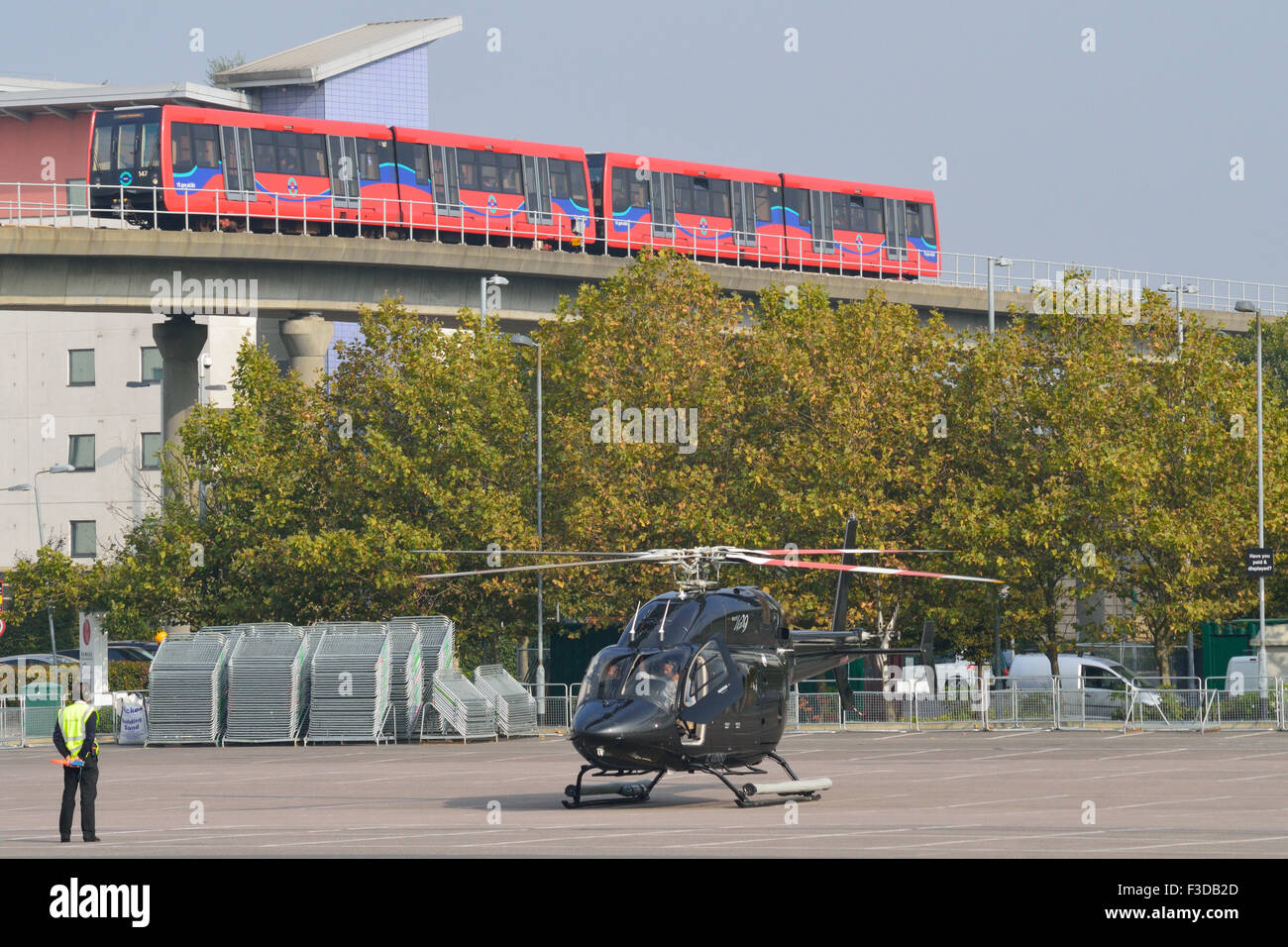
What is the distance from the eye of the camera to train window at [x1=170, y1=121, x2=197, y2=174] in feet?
161

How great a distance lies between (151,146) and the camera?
162 ft

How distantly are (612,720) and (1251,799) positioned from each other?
8.86 meters

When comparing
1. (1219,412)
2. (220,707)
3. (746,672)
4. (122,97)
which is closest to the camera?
(746,672)

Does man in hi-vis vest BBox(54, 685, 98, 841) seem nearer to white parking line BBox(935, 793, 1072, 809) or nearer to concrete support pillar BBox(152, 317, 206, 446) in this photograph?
white parking line BBox(935, 793, 1072, 809)

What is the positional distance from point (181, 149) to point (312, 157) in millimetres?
4011

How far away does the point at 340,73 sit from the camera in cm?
9756

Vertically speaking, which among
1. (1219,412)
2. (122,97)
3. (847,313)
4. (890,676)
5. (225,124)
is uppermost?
(122,97)

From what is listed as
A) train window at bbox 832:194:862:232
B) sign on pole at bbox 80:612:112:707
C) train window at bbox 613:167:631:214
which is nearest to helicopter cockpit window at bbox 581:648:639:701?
sign on pole at bbox 80:612:112:707

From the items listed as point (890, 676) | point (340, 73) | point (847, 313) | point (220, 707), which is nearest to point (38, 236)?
point (220, 707)

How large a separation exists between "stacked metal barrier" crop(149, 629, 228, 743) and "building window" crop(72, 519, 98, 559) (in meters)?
48.3

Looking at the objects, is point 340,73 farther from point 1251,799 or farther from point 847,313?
point 1251,799

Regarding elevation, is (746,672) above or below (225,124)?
below

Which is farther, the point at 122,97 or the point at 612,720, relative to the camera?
the point at 122,97
